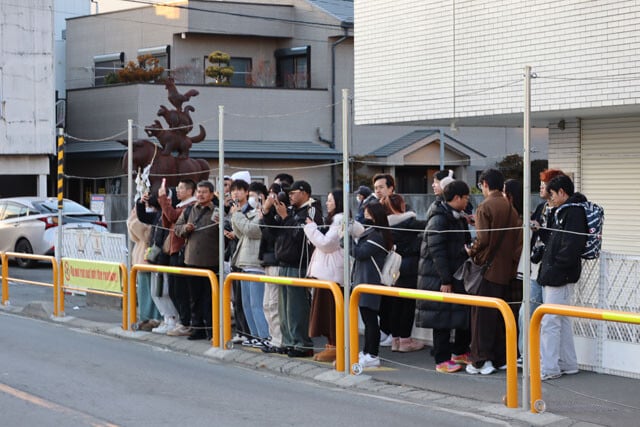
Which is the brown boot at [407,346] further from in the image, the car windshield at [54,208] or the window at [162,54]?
the window at [162,54]

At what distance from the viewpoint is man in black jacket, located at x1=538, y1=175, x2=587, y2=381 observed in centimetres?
985

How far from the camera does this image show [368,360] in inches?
432

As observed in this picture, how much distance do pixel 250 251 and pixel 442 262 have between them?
9.04ft

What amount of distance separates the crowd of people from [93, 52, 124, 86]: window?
2371cm

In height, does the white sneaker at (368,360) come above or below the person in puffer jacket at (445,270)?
below

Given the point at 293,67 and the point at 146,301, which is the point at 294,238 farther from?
the point at 293,67

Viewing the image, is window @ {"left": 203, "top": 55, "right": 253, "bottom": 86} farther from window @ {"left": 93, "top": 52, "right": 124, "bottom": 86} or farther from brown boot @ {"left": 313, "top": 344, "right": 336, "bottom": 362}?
brown boot @ {"left": 313, "top": 344, "right": 336, "bottom": 362}

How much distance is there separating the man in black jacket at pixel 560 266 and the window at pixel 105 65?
28.4 meters

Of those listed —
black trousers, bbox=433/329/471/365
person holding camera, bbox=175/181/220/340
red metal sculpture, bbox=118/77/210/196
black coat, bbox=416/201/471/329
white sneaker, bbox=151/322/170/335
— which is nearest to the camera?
black coat, bbox=416/201/471/329

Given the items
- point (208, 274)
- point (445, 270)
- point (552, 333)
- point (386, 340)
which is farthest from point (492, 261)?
point (208, 274)

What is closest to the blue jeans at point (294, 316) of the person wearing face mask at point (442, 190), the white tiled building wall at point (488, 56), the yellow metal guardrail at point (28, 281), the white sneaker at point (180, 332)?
the person wearing face mask at point (442, 190)

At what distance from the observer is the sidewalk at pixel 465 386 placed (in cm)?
867

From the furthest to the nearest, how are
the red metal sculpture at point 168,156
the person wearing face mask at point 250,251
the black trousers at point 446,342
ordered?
the red metal sculpture at point 168,156, the person wearing face mask at point 250,251, the black trousers at point 446,342

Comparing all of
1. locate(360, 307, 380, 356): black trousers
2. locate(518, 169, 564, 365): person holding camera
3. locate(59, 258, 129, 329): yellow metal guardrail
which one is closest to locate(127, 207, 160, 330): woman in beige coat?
locate(59, 258, 129, 329): yellow metal guardrail
